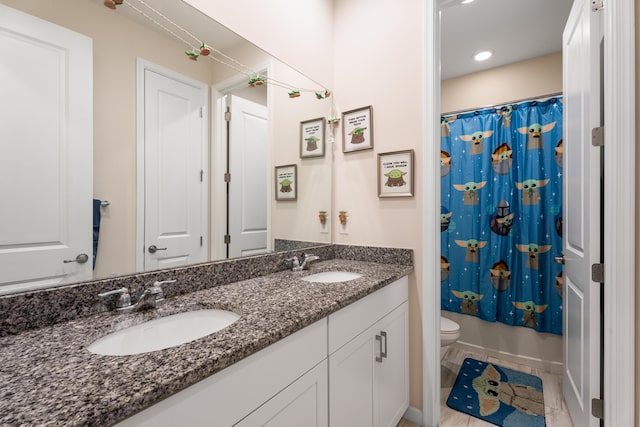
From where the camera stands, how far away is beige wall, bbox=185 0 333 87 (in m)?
1.45

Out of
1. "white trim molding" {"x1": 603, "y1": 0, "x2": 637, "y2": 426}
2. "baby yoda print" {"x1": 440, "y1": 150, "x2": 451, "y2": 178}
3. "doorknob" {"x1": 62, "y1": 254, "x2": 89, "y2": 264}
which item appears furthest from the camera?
"baby yoda print" {"x1": 440, "y1": 150, "x2": 451, "y2": 178}

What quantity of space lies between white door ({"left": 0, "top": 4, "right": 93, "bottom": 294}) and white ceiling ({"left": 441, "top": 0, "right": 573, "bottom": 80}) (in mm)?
1811

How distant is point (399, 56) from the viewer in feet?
5.85

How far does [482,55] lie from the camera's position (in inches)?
101

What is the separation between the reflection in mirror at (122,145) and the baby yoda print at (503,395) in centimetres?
164

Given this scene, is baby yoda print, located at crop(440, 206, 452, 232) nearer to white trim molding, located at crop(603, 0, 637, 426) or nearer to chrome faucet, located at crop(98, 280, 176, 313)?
white trim molding, located at crop(603, 0, 637, 426)

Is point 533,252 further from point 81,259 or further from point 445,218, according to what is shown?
point 81,259

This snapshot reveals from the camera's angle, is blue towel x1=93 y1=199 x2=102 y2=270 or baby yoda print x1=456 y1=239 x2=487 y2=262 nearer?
blue towel x1=93 y1=199 x2=102 y2=270

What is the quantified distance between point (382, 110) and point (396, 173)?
1.29ft

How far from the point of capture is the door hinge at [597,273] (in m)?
1.28

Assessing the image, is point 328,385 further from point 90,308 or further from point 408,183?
point 408,183

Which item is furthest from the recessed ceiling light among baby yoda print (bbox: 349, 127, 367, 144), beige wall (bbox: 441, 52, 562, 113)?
baby yoda print (bbox: 349, 127, 367, 144)

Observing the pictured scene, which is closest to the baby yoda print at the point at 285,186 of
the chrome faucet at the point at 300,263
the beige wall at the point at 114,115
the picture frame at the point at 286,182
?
the picture frame at the point at 286,182

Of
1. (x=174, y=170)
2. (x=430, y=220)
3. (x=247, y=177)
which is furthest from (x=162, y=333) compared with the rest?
(x=430, y=220)
